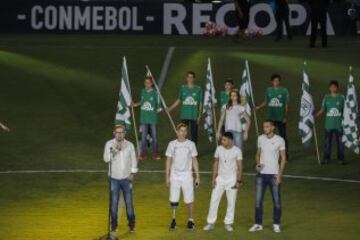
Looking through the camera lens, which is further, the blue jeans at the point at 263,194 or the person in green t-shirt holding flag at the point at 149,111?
the person in green t-shirt holding flag at the point at 149,111

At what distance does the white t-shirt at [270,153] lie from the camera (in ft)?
83.6

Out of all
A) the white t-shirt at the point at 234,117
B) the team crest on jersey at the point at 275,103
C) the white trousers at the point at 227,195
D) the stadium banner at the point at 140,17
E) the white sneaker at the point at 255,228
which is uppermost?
the stadium banner at the point at 140,17

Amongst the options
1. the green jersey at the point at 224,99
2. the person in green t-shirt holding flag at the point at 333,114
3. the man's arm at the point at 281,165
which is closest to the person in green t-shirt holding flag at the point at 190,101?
the green jersey at the point at 224,99

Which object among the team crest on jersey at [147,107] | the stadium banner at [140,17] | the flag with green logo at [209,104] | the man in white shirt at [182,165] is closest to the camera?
the man in white shirt at [182,165]

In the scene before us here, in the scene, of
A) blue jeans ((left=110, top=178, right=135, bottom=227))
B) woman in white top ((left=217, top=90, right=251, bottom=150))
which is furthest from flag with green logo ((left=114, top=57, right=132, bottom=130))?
blue jeans ((left=110, top=178, right=135, bottom=227))

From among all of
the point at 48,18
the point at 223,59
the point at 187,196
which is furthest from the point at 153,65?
the point at 187,196

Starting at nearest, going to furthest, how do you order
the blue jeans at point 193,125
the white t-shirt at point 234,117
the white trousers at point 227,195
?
the white trousers at point 227,195 < the white t-shirt at point 234,117 < the blue jeans at point 193,125

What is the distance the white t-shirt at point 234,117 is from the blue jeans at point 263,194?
615 centimetres

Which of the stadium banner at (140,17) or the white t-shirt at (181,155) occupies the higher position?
the stadium banner at (140,17)

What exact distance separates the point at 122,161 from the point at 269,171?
9.54 ft

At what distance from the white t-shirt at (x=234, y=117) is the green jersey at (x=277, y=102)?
2.07 metres

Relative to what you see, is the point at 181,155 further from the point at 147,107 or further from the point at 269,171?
the point at 147,107

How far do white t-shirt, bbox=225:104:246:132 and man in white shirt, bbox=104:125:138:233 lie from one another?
675 centimetres

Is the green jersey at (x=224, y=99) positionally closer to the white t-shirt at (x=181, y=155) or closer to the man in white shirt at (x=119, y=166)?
the white t-shirt at (x=181, y=155)
